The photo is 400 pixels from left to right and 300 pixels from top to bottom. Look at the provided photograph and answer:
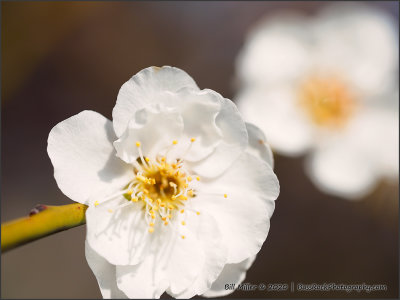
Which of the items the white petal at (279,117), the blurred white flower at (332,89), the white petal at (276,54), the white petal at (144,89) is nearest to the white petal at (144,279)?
the white petal at (144,89)

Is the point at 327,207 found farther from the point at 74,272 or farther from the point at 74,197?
the point at 74,197

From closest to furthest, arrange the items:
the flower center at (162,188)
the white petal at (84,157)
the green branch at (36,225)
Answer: the green branch at (36,225)
the white petal at (84,157)
the flower center at (162,188)

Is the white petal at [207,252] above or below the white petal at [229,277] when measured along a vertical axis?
above

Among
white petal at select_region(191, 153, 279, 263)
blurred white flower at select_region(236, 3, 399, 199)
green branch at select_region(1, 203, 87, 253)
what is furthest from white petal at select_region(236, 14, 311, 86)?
green branch at select_region(1, 203, 87, 253)

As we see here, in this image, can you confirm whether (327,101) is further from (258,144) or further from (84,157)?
(84,157)

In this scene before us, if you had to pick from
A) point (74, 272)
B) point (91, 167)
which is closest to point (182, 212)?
point (91, 167)

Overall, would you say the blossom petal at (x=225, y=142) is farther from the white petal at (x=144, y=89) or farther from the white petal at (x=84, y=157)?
the white petal at (x=84, y=157)

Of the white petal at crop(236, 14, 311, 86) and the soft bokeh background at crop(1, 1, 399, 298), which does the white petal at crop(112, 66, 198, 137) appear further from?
the soft bokeh background at crop(1, 1, 399, 298)

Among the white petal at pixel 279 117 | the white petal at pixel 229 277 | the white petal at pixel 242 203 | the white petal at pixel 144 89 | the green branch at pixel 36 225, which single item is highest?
the white petal at pixel 144 89
